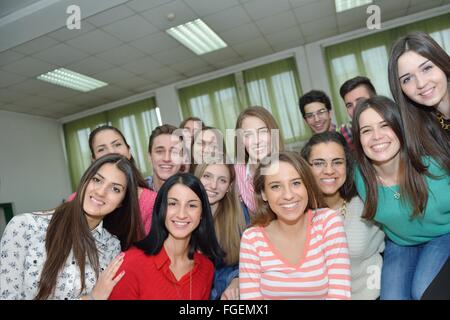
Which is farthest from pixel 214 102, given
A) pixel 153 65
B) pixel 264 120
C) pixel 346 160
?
pixel 346 160

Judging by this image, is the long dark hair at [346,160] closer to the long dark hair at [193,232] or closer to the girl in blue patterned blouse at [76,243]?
the long dark hair at [193,232]

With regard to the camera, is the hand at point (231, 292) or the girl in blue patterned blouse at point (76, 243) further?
the hand at point (231, 292)

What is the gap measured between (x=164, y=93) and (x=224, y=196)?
4978mm

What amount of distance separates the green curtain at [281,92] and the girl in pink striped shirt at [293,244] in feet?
14.9

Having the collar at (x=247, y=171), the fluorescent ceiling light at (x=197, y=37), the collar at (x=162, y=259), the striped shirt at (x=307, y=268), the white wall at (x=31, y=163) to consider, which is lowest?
the striped shirt at (x=307, y=268)

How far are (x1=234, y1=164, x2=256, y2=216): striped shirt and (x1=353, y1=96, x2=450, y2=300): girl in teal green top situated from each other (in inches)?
29.2

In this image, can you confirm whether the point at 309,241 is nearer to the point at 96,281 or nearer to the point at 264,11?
the point at 96,281

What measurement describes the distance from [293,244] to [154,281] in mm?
720

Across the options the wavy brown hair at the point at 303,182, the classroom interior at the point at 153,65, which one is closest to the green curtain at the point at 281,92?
the classroom interior at the point at 153,65

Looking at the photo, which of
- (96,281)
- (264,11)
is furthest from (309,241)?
(264,11)

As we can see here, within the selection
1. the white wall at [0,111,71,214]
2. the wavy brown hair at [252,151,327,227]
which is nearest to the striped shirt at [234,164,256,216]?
the wavy brown hair at [252,151,327,227]

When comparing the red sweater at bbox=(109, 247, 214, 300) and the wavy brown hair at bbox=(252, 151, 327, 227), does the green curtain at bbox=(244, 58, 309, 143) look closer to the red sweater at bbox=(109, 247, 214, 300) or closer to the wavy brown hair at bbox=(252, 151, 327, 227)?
the wavy brown hair at bbox=(252, 151, 327, 227)

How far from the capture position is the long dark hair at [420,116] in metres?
1.67

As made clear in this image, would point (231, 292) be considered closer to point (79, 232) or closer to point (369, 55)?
point (79, 232)
